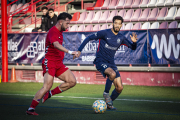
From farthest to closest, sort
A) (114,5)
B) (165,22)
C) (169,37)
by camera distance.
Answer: (114,5)
(165,22)
(169,37)

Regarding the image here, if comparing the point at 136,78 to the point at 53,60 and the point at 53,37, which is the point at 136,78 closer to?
the point at 53,60

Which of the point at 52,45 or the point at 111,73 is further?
the point at 111,73

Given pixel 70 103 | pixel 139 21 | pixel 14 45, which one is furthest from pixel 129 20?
pixel 70 103

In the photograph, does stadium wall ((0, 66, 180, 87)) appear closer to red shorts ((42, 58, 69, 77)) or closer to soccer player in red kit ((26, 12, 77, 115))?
soccer player in red kit ((26, 12, 77, 115))

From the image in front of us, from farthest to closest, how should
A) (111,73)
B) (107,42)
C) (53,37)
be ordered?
(107,42), (111,73), (53,37)

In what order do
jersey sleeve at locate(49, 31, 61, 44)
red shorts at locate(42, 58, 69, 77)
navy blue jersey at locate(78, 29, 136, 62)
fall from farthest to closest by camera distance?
navy blue jersey at locate(78, 29, 136, 62) < red shorts at locate(42, 58, 69, 77) < jersey sleeve at locate(49, 31, 61, 44)

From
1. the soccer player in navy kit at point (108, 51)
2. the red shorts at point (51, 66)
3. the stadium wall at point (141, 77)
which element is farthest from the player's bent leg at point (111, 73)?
the stadium wall at point (141, 77)

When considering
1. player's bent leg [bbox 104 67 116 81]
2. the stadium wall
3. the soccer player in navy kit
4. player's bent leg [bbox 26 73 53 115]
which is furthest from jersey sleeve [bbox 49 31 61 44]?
the stadium wall

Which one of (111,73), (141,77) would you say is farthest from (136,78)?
(111,73)

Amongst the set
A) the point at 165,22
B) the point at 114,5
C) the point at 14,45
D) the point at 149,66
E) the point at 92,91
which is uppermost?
the point at 114,5

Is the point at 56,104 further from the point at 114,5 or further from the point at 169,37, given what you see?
the point at 114,5

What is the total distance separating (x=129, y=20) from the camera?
50.7 ft

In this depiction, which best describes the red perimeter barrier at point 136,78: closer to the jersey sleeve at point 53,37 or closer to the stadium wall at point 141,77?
the stadium wall at point 141,77

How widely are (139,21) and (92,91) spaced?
6.69 m
